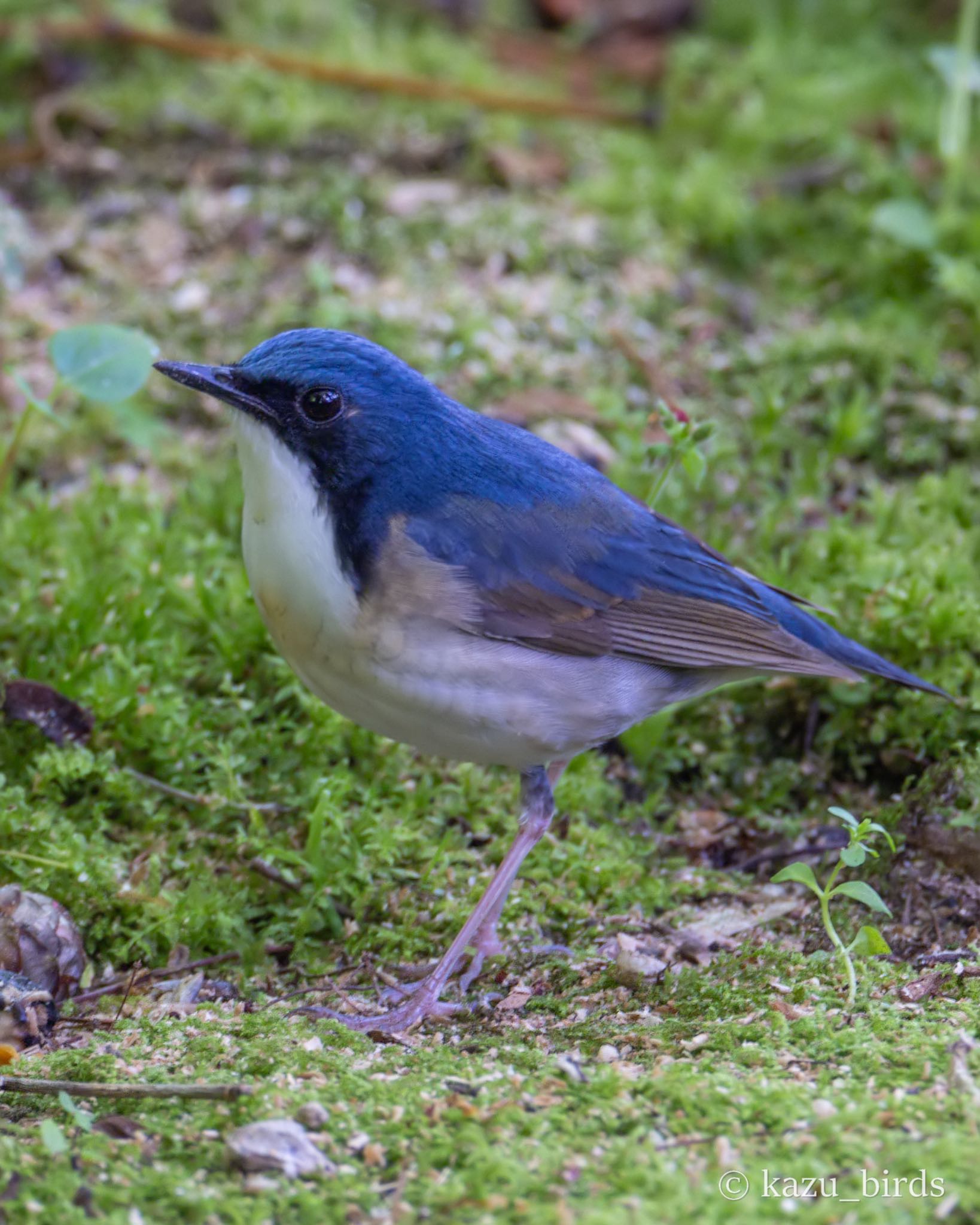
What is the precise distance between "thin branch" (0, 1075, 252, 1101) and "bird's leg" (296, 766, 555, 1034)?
694mm

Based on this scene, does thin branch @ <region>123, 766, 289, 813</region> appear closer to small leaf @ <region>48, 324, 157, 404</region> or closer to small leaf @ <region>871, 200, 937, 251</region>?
small leaf @ <region>48, 324, 157, 404</region>

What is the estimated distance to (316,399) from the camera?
3951mm

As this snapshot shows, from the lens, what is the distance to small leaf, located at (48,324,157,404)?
16.6ft

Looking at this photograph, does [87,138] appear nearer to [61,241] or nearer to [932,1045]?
[61,241]

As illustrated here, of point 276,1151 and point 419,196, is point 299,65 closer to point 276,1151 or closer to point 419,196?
point 419,196

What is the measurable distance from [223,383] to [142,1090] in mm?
1861

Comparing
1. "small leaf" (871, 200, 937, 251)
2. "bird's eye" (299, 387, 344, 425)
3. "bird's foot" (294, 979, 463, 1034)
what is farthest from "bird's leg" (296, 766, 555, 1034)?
"small leaf" (871, 200, 937, 251)

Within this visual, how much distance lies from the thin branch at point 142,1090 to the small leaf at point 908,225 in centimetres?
551

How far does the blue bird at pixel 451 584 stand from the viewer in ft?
12.7

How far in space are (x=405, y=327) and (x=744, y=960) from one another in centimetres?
364

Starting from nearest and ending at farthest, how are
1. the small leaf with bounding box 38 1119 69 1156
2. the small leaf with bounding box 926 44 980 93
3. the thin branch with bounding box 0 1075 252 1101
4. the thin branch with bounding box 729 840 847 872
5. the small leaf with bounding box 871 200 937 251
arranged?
the small leaf with bounding box 38 1119 69 1156 → the thin branch with bounding box 0 1075 252 1101 → the thin branch with bounding box 729 840 847 872 → the small leaf with bounding box 926 44 980 93 → the small leaf with bounding box 871 200 937 251

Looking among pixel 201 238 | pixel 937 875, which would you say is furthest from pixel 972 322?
pixel 201 238

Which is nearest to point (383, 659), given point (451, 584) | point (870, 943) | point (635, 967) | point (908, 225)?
point (451, 584)

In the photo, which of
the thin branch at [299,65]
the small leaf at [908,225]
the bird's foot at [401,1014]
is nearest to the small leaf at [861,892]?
the bird's foot at [401,1014]
